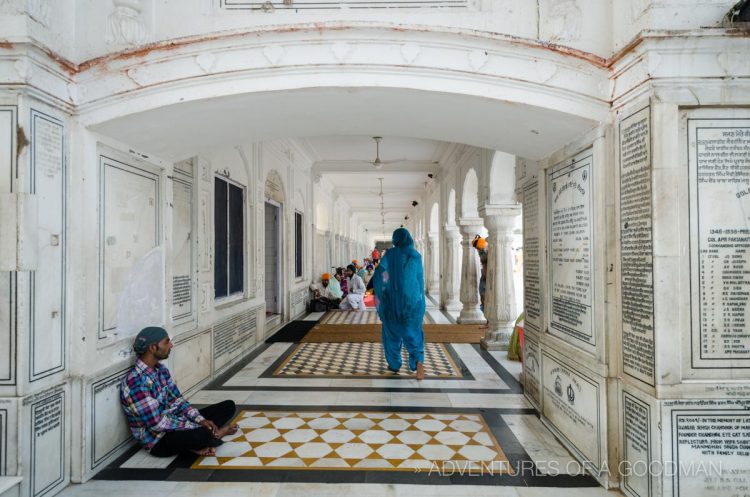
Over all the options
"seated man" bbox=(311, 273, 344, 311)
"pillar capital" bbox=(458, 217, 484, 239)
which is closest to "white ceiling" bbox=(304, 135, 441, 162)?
"pillar capital" bbox=(458, 217, 484, 239)

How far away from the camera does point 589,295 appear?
103 inches

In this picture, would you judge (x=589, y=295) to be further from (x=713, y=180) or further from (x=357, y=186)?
(x=357, y=186)

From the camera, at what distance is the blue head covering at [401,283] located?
180 inches

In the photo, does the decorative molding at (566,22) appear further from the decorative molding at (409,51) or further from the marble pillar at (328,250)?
the marble pillar at (328,250)

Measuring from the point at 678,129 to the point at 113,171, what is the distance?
3166 mm

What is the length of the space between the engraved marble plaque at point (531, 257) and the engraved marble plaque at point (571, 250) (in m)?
0.28

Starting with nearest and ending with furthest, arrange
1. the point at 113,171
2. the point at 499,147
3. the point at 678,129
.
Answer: the point at 678,129, the point at 113,171, the point at 499,147

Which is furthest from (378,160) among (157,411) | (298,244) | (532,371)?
(157,411)

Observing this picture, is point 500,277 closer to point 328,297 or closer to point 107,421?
point 328,297

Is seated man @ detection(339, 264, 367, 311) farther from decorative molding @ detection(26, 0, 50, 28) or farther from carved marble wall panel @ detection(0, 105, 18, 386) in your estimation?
decorative molding @ detection(26, 0, 50, 28)

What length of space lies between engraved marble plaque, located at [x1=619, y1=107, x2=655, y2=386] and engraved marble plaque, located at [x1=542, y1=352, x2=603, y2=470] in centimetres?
37

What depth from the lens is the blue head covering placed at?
4562mm

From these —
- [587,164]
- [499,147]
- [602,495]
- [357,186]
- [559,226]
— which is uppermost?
[357,186]

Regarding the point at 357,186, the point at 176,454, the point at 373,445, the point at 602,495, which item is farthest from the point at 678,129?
the point at 357,186
